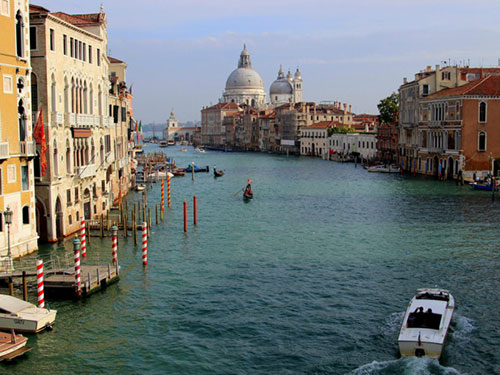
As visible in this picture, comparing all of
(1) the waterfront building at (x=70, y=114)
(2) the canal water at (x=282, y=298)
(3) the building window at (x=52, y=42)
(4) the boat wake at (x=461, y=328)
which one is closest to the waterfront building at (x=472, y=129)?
(2) the canal water at (x=282, y=298)

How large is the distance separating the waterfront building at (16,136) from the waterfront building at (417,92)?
108 ft

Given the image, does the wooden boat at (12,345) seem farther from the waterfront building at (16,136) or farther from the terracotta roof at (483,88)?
the terracotta roof at (483,88)

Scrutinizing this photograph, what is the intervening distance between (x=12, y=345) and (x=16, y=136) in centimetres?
629

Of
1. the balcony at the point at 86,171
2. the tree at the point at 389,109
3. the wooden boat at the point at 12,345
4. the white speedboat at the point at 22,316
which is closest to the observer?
the wooden boat at the point at 12,345

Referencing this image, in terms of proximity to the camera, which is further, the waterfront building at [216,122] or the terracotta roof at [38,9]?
the waterfront building at [216,122]

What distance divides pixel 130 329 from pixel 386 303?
4.98 m

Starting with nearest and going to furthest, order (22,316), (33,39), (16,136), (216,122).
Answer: (22,316)
(16,136)
(33,39)
(216,122)

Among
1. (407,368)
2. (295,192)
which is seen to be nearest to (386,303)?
(407,368)

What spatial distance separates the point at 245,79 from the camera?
139250 millimetres

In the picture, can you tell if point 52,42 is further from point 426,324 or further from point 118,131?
point 426,324

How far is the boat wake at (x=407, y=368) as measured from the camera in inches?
381

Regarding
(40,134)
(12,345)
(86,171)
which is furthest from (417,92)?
(12,345)

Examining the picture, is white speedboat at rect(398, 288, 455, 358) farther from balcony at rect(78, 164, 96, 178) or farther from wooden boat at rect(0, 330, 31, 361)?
balcony at rect(78, 164, 96, 178)

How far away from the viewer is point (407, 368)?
32.1 ft
